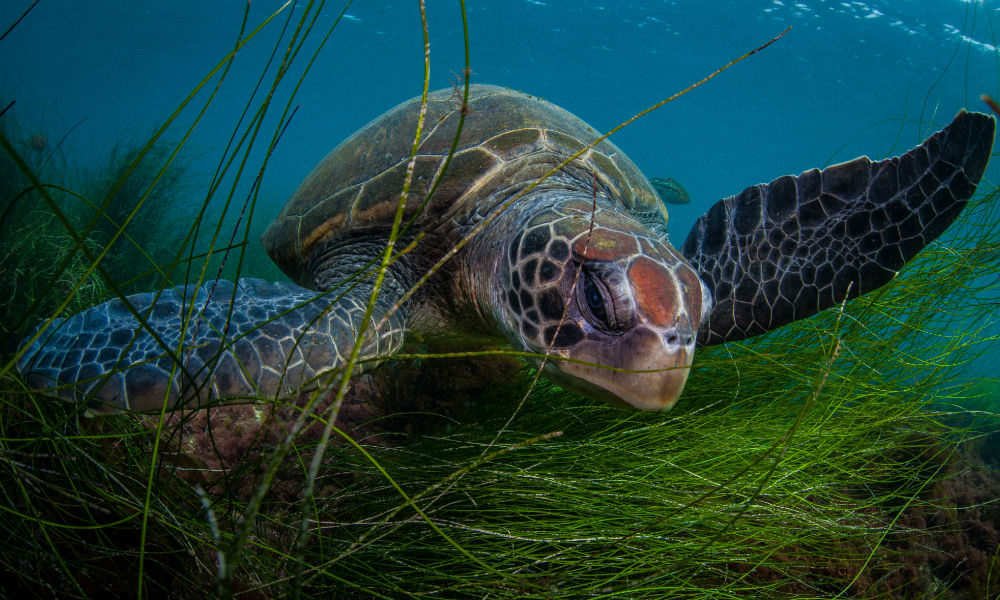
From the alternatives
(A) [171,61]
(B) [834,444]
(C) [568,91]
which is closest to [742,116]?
(C) [568,91]

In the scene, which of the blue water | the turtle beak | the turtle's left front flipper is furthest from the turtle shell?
the blue water

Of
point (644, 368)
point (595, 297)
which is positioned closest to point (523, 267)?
point (595, 297)

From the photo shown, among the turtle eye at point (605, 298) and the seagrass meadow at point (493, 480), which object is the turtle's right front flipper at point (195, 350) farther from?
the turtle eye at point (605, 298)

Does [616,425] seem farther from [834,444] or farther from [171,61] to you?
[171,61]

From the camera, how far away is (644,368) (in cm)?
166

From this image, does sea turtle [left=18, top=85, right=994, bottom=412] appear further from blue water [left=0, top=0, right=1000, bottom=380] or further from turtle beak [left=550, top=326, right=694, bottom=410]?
blue water [left=0, top=0, right=1000, bottom=380]

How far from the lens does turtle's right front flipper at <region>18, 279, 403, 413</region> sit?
1.78 m

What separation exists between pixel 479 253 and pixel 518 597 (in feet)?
5.64

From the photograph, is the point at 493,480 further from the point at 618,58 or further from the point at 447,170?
the point at 618,58

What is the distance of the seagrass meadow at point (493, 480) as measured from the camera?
1.28 metres

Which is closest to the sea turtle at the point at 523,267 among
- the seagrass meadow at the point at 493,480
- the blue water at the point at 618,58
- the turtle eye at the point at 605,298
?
the turtle eye at the point at 605,298

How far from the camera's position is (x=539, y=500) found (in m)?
1.94

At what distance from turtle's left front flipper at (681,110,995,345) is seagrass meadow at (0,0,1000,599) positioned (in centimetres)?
43

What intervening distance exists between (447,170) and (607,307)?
5.47 ft
